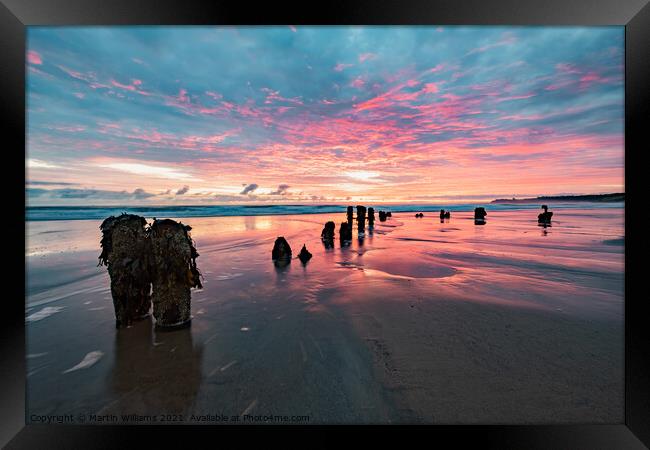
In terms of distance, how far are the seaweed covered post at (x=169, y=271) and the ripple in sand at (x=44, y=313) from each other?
87.0 inches

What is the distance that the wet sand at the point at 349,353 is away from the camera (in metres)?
2.26

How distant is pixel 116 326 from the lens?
141 inches

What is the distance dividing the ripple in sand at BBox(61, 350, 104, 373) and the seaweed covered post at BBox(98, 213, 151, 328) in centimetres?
64

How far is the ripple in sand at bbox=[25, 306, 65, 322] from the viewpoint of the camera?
3944mm

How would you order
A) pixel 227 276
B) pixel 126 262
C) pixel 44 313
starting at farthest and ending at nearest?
pixel 227 276, pixel 44 313, pixel 126 262

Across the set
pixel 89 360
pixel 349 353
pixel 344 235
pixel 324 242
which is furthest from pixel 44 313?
pixel 344 235

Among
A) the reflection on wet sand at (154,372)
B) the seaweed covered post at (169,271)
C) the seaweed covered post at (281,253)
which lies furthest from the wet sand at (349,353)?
the seaweed covered post at (281,253)

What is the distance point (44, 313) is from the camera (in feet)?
13.5

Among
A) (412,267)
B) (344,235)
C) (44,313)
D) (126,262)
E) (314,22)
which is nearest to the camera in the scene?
(314,22)

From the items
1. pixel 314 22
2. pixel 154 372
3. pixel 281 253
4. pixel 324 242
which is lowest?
pixel 154 372

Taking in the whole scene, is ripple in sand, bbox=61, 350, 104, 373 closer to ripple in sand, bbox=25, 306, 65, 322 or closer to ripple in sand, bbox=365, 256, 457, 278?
ripple in sand, bbox=25, 306, 65, 322

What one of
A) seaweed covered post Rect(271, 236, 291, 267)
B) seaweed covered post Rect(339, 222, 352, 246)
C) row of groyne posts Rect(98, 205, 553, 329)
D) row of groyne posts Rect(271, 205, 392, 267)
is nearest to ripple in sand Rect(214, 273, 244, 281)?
row of groyne posts Rect(271, 205, 392, 267)

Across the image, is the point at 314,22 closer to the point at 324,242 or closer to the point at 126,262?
the point at 126,262

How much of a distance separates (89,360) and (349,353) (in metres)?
3.11
